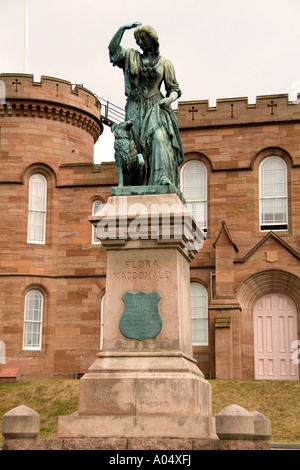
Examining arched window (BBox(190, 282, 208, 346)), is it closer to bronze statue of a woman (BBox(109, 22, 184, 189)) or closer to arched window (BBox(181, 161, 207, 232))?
arched window (BBox(181, 161, 207, 232))

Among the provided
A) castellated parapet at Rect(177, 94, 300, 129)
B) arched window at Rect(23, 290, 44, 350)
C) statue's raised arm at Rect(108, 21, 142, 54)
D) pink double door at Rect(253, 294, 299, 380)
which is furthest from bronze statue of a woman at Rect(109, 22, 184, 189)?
arched window at Rect(23, 290, 44, 350)

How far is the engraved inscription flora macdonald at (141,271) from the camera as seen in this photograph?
1098cm

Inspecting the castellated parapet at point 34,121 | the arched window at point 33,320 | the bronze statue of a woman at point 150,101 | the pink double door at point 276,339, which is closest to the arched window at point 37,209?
the castellated parapet at point 34,121

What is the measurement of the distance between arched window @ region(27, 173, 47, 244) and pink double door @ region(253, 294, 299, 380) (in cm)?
887

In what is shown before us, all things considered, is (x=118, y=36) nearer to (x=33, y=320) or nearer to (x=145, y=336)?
(x=145, y=336)

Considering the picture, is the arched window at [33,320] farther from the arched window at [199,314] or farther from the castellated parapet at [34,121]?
the arched window at [199,314]

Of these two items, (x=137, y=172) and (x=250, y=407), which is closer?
(x=137, y=172)

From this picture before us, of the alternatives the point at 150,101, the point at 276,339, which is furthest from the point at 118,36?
the point at 276,339

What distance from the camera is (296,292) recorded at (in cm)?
2978

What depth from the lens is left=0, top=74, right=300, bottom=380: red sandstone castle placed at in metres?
29.7

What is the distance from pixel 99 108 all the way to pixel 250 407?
17.1 meters

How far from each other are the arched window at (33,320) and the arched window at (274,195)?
8888 mm

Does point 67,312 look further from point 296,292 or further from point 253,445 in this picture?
point 253,445

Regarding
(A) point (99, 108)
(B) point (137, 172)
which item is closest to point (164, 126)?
(B) point (137, 172)
